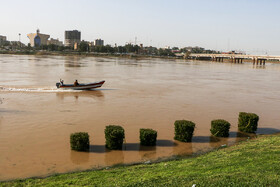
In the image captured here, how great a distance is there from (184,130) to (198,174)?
18.8 feet

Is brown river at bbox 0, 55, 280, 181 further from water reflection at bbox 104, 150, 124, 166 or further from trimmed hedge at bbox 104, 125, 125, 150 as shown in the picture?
trimmed hedge at bbox 104, 125, 125, 150

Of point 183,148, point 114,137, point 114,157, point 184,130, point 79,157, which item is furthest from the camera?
point 184,130

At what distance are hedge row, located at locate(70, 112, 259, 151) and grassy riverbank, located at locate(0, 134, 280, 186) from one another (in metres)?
2.73

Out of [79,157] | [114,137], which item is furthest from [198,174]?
[79,157]

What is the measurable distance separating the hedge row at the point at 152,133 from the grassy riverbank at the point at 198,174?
2.73 m

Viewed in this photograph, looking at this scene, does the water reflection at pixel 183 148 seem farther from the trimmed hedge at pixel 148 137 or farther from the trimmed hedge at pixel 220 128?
the trimmed hedge at pixel 220 128

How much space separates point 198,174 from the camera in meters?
8.22

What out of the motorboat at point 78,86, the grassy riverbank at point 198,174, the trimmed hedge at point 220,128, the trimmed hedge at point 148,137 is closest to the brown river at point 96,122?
the trimmed hedge at point 148,137

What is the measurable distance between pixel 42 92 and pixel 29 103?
5.94 meters

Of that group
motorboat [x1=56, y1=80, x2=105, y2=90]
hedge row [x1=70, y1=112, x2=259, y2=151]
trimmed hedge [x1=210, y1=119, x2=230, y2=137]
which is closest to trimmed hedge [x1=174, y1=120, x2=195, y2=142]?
hedge row [x1=70, y1=112, x2=259, y2=151]

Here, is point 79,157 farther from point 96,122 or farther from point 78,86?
point 78,86

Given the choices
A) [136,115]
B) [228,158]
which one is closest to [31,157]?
[228,158]

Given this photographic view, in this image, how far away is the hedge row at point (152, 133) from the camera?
1221 centimetres

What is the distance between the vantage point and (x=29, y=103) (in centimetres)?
2289
